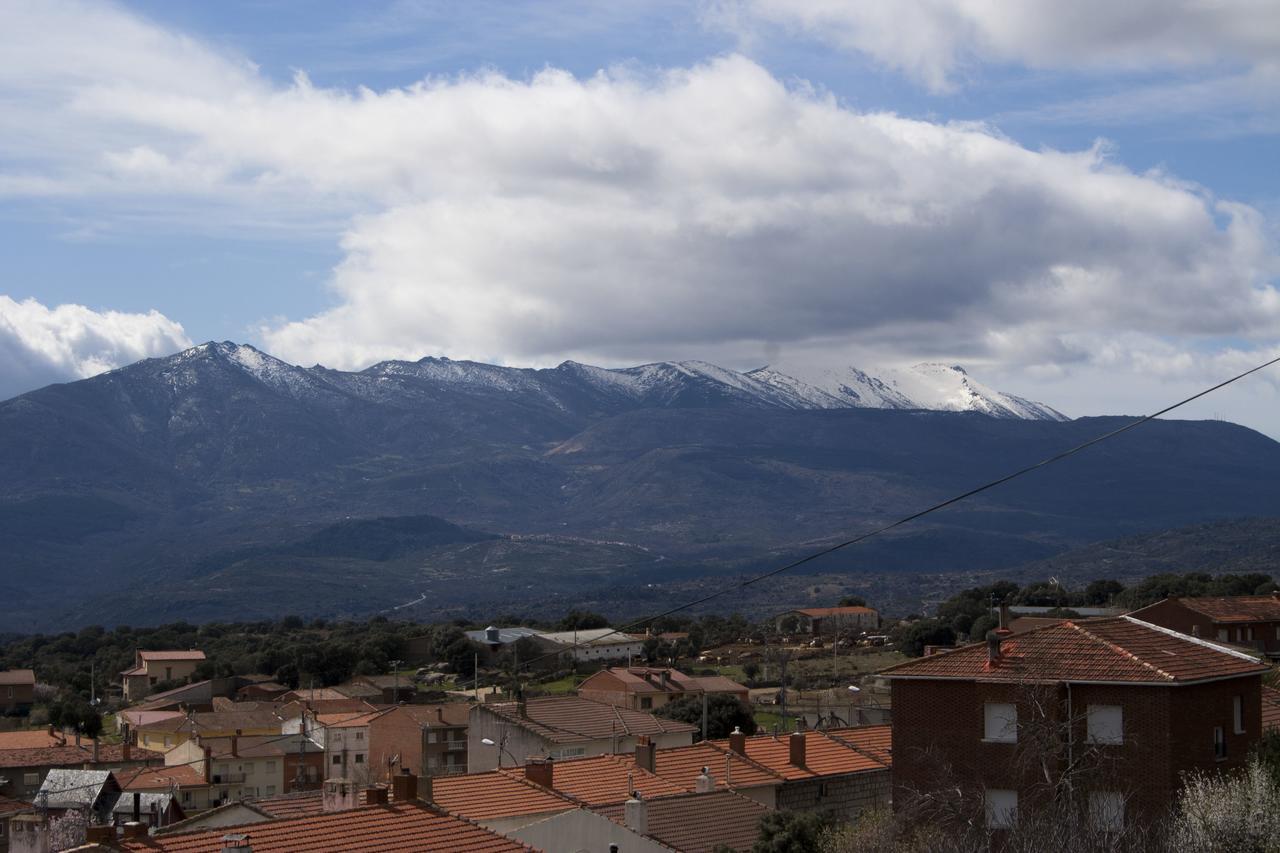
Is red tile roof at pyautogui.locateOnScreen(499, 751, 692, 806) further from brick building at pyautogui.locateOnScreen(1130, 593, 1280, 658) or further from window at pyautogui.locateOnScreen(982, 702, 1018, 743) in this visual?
brick building at pyautogui.locateOnScreen(1130, 593, 1280, 658)

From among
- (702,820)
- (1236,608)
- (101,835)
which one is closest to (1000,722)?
(702,820)

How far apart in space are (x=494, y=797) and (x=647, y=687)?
120 ft

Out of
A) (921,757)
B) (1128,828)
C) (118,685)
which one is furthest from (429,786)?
(118,685)

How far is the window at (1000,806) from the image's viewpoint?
1011 inches

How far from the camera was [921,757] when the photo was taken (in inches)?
1060

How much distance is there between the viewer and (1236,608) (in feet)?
221

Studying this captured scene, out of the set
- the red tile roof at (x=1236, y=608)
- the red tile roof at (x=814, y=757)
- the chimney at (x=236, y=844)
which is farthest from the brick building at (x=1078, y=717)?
the red tile roof at (x=1236, y=608)

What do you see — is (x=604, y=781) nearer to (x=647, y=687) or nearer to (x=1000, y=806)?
(x=1000, y=806)

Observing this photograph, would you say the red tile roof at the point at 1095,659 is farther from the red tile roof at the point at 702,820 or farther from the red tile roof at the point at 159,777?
the red tile roof at the point at 159,777

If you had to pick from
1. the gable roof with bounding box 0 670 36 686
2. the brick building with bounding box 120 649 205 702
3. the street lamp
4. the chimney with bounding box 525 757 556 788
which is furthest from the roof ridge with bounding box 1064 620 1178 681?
the brick building with bounding box 120 649 205 702

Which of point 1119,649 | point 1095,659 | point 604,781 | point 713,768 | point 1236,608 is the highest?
point 1119,649

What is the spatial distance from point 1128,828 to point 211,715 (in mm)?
55028

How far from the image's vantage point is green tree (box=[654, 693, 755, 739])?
59.6 metres

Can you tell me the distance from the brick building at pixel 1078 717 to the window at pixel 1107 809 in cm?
2
